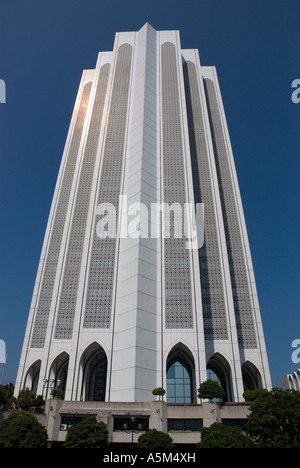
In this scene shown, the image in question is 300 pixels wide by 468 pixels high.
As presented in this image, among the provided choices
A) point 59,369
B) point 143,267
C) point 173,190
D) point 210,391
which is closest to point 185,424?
point 210,391

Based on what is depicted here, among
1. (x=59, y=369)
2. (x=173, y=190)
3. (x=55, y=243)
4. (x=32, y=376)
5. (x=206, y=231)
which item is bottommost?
(x=32, y=376)

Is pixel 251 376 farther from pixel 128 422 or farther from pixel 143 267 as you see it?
pixel 128 422

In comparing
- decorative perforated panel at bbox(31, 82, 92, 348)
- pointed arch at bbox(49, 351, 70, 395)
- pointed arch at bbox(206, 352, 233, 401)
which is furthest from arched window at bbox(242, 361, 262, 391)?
decorative perforated panel at bbox(31, 82, 92, 348)

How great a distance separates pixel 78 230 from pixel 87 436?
26082mm

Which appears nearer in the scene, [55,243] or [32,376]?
[32,376]

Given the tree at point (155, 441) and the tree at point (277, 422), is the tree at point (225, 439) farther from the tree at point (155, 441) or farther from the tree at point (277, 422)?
the tree at point (155, 441)

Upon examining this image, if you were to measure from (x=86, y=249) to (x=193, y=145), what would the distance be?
22.8 m

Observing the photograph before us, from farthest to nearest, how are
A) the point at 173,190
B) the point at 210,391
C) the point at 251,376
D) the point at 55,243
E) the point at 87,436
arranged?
1. the point at 55,243
2. the point at 173,190
3. the point at 251,376
4. the point at 210,391
5. the point at 87,436

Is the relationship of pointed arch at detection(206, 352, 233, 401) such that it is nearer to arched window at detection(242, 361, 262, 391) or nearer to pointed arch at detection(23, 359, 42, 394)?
arched window at detection(242, 361, 262, 391)

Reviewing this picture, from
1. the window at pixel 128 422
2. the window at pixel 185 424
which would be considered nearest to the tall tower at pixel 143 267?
the window at pixel 128 422

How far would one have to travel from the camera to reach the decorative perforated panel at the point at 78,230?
3512 centimetres

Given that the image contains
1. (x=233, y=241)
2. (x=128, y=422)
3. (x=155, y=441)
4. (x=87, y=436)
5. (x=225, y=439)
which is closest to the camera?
(x=225, y=439)

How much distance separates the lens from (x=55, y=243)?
40812 mm

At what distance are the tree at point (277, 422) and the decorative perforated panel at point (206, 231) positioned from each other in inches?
→ 631
